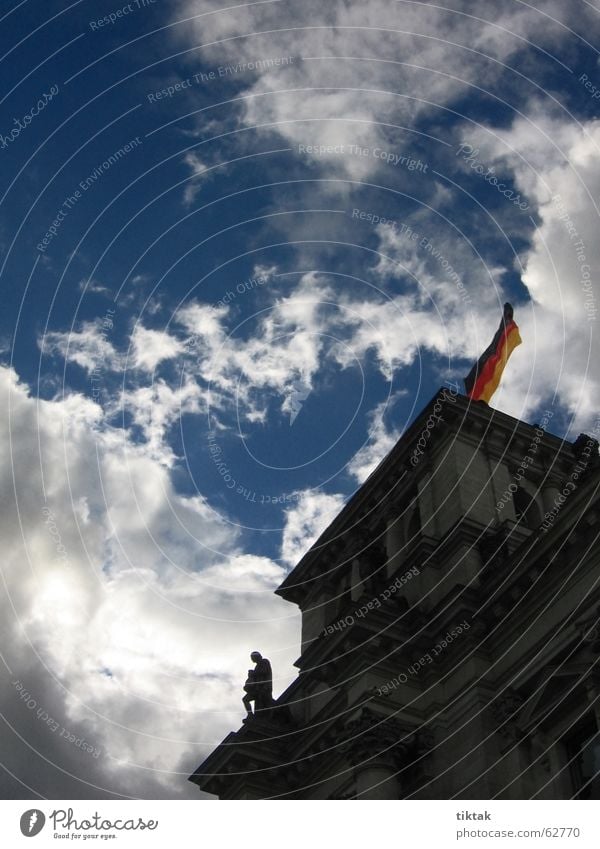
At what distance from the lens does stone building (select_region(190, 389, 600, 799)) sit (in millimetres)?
24172

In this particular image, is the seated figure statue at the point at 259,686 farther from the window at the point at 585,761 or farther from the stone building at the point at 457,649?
the window at the point at 585,761

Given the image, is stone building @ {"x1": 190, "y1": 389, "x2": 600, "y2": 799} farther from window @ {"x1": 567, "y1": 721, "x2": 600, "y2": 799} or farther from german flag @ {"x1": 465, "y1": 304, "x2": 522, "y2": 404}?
german flag @ {"x1": 465, "y1": 304, "x2": 522, "y2": 404}

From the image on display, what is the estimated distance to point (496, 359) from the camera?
138 ft

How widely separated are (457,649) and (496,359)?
17.0 metres

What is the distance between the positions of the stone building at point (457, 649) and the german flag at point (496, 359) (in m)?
2.50

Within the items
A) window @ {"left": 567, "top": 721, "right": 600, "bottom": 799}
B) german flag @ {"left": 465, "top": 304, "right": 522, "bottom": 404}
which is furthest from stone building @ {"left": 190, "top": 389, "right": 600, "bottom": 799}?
german flag @ {"left": 465, "top": 304, "right": 522, "bottom": 404}

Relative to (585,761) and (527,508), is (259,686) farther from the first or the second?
(585,761)

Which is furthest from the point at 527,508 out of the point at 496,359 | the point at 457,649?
the point at 457,649

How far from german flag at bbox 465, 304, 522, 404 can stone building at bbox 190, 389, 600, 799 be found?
250 cm

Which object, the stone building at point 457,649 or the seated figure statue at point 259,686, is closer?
the stone building at point 457,649

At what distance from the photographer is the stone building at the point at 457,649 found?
24.2 meters

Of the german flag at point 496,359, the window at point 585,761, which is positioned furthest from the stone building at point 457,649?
the german flag at point 496,359
